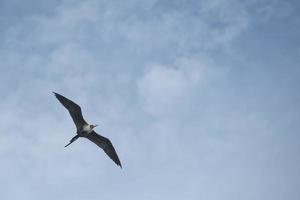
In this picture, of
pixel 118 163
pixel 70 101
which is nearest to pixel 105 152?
pixel 118 163

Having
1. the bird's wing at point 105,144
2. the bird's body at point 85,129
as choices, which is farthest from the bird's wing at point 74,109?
the bird's wing at point 105,144

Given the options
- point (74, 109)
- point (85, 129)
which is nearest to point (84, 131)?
point (85, 129)

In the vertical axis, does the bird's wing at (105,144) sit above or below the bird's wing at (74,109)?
below

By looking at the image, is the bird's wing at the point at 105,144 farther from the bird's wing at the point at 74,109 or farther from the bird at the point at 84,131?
the bird's wing at the point at 74,109

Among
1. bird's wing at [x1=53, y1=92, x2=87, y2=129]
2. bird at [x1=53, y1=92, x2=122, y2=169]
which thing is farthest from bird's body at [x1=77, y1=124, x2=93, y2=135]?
bird's wing at [x1=53, y1=92, x2=87, y2=129]

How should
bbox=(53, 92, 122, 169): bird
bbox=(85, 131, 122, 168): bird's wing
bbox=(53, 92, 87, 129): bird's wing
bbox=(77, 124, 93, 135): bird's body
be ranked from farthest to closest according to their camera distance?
bbox=(85, 131, 122, 168): bird's wing, bbox=(77, 124, 93, 135): bird's body, bbox=(53, 92, 122, 169): bird, bbox=(53, 92, 87, 129): bird's wing

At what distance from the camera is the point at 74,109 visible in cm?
3092

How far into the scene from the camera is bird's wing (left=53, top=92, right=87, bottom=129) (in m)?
30.2

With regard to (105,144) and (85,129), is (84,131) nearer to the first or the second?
(85,129)

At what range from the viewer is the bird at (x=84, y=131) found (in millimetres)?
30513

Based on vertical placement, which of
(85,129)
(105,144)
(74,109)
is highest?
(74,109)

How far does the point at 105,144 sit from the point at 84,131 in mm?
2172

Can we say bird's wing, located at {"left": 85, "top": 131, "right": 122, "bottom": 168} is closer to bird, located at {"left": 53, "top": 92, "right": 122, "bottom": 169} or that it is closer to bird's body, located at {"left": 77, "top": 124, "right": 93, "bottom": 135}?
bird, located at {"left": 53, "top": 92, "right": 122, "bottom": 169}

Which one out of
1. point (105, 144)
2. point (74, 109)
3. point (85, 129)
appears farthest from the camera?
point (105, 144)
